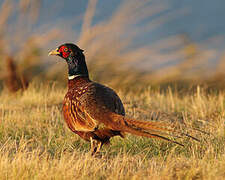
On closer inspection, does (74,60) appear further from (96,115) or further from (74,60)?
(96,115)

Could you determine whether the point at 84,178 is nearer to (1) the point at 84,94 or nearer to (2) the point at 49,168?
(2) the point at 49,168

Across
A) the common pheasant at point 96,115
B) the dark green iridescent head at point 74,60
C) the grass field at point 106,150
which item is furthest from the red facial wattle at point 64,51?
the grass field at point 106,150

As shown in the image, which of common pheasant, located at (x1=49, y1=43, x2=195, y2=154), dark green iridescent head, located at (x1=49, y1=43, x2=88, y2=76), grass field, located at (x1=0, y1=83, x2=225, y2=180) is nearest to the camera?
grass field, located at (x1=0, y1=83, x2=225, y2=180)

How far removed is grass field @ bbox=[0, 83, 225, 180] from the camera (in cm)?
271

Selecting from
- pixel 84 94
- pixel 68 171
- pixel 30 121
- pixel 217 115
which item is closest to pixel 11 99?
pixel 30 121

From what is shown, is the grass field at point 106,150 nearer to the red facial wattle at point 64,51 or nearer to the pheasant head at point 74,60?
the pheasant head at point 74,60

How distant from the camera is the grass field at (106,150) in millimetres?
2715

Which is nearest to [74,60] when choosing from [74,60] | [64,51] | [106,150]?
[74,60]

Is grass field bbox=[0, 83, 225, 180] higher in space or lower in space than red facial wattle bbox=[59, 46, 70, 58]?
lower

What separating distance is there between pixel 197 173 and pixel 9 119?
9.42 ft

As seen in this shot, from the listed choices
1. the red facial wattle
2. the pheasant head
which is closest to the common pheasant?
the pheasant head

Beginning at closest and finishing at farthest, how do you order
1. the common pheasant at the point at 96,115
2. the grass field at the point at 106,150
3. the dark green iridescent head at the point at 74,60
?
the grass field at the point at 106,150
the common pheasant at the point at 96,115
the dark green iridescent head at the point at 74,60

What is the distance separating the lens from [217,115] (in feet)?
17.9

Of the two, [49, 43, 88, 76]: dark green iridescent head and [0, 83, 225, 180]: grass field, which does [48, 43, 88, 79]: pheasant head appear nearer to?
[49, 43, 88, 76]: dark green iridescent head
